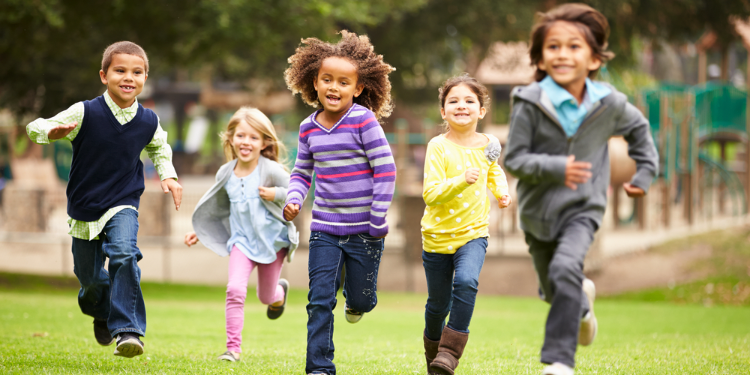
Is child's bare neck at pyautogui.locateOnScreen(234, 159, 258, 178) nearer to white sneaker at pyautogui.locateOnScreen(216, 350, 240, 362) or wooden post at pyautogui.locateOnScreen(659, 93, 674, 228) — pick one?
white sneaker at pyautogui.locateOnScreen(216, 350, 240, 362)

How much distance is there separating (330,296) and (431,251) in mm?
670

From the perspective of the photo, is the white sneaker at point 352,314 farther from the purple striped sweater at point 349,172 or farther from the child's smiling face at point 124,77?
the child's smiling face at point 124,77

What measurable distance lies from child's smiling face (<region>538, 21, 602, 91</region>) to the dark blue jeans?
60.3 inches

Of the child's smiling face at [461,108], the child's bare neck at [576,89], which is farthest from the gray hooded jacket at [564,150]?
the child's smiling face at [461,108]

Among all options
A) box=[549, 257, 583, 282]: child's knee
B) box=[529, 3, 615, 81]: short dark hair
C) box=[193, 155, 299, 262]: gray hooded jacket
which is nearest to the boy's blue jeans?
box=[193, 155, 299, 262]: gray hooded jacket

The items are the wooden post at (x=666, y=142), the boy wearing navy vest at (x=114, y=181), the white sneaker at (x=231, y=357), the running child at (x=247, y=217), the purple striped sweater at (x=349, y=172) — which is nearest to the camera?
the purple striped sweater at (x=349, y=172)

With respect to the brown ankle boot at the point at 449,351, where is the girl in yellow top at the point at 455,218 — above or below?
above

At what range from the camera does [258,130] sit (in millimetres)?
5797

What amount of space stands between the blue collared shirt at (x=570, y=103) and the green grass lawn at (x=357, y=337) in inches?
78.0

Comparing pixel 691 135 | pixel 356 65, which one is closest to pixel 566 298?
pixel 356 65

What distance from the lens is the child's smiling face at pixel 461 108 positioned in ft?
15.5

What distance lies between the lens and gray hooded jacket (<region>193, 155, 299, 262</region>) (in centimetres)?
577

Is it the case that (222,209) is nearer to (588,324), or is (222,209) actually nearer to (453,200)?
(453,200)

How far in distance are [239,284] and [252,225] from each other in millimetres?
461
